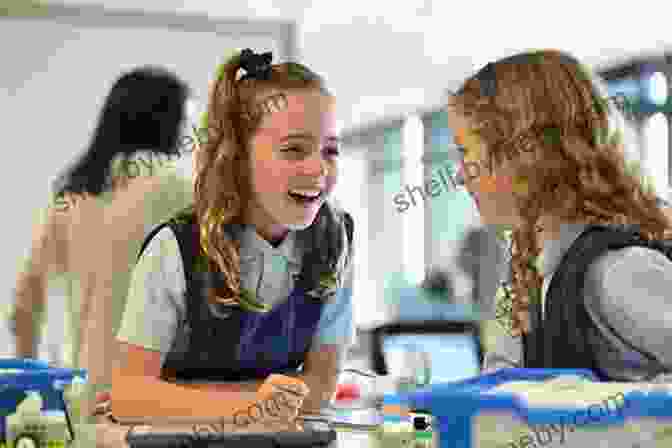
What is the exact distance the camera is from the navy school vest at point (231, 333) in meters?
2.11

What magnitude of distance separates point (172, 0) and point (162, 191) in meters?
4.66

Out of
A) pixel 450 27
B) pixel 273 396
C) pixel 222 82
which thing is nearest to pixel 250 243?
pixel 222 82

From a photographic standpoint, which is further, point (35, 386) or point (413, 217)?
point (413, 217)

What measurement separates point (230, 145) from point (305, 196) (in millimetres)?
179

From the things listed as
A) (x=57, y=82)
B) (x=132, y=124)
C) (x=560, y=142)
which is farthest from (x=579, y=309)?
(x=57, y=82)

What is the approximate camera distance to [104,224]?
265 cm

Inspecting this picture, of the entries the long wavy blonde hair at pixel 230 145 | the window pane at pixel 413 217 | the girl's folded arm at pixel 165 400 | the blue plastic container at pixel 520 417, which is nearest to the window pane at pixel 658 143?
the window pane at pixel 413 217

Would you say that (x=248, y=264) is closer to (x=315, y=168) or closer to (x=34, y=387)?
(x=315, y=168)

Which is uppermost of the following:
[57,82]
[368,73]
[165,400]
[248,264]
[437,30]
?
[437,30]

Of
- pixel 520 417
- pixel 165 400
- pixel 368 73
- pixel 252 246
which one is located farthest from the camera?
pixel 368 73

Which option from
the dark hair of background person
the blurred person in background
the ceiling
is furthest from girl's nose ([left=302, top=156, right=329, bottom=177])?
the ceiling

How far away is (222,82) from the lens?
7.20 ft

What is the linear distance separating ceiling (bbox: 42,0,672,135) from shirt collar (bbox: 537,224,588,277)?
16.9 feet

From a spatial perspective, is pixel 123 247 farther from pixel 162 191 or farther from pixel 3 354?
pixel 3 354
